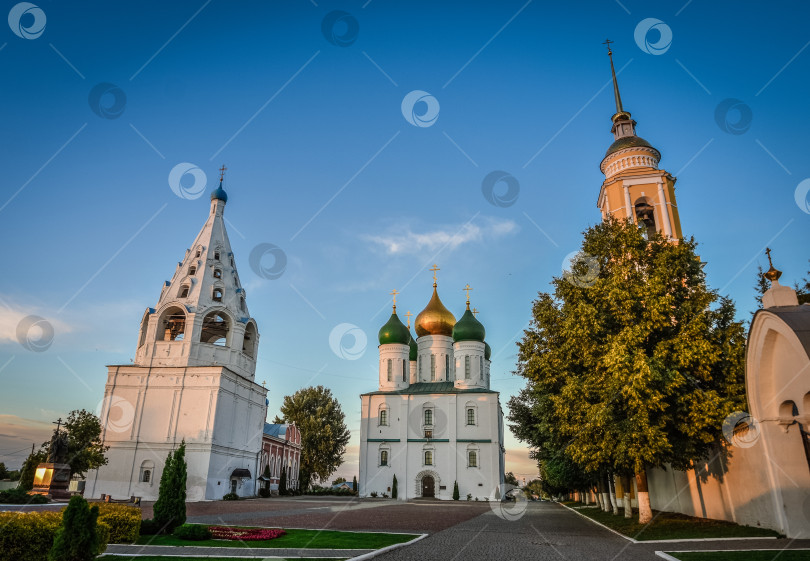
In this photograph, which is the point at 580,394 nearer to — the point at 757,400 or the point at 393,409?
the point at 757,400

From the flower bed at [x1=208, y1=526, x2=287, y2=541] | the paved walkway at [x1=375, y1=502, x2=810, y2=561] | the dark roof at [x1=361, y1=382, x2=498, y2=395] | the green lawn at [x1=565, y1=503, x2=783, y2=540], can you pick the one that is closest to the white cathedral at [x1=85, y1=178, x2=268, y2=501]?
the dark roof at [x1=361, y1=382, x2=498, y2=395]

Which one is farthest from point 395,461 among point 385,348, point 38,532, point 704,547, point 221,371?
point 38,532

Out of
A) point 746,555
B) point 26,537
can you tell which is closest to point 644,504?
point 746,555

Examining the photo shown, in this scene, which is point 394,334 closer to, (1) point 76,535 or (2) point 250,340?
(2) point 250,340

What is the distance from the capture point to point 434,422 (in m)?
46.9

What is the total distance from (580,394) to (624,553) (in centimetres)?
523

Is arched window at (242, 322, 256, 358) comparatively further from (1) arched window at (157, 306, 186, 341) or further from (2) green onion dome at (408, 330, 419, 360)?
(2) green onion dome at (408, 330, 419, 360)

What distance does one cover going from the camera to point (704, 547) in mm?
11953

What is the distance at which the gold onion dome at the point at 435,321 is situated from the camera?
52.9 metres

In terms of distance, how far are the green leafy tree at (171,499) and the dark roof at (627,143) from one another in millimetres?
24649

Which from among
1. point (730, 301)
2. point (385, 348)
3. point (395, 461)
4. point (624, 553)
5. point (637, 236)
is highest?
point (385, 348)

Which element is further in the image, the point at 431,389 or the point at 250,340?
the point at 431,389

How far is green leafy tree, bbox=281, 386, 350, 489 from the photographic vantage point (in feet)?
198

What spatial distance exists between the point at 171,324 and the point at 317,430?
2770 centimetres
